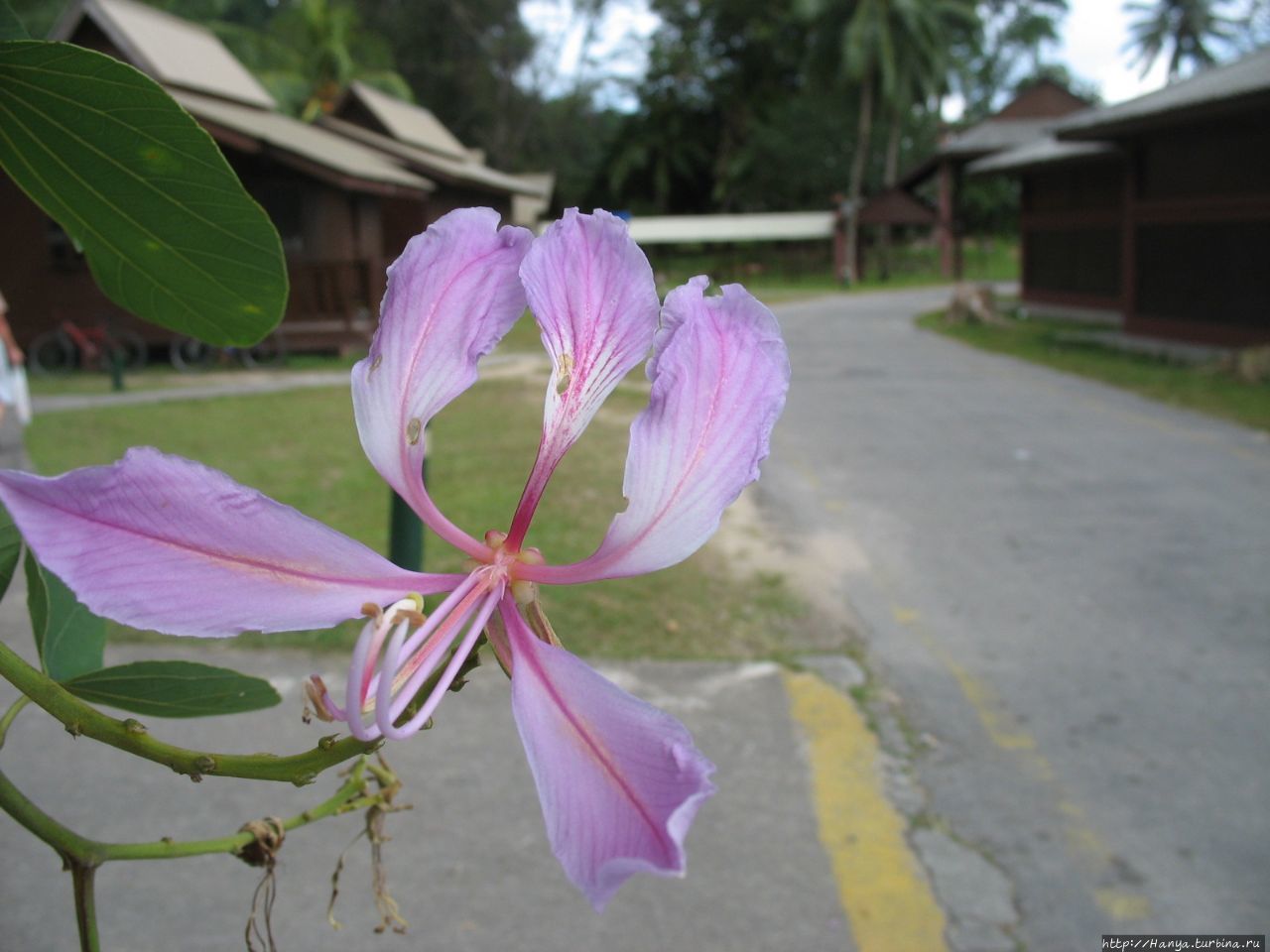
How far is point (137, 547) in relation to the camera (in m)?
0.40

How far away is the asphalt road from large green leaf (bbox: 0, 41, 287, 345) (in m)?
3.00

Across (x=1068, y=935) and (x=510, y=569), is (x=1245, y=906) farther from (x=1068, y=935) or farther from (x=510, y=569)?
(x=510, y=569)

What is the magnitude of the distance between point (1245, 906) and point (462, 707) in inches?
101

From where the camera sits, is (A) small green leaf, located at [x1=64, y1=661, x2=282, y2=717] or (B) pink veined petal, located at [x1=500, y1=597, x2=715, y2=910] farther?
(A) small green leaf, located at [x1=64, y1=661, x2=282, y2=717]

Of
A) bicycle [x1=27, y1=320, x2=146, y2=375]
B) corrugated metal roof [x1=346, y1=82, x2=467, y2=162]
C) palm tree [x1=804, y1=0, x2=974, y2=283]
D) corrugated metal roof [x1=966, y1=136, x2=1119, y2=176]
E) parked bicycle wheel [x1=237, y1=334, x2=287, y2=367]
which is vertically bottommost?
parked bicycle wheel [x1=237, y1=334, x2=287, y2=367]

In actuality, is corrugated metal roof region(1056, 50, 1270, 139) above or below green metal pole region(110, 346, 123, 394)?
above

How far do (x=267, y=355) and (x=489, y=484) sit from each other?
9210 mm

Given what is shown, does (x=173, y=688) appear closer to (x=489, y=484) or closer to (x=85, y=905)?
(x=85, y=905)

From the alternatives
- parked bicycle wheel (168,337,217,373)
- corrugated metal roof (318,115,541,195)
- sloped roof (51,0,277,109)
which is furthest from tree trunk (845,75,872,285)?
sloped roof (51,0,277,109)

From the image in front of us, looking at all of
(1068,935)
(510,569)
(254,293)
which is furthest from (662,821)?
(1068,935)

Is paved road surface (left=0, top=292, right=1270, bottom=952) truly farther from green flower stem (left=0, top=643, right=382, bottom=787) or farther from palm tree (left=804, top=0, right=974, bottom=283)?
palm tree (left=804, top=0, right=974, bottom=283)

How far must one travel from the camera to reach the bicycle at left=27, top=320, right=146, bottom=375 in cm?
1383

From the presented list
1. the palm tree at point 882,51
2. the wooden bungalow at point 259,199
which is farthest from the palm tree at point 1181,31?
the wooden bungalow at point 259,199

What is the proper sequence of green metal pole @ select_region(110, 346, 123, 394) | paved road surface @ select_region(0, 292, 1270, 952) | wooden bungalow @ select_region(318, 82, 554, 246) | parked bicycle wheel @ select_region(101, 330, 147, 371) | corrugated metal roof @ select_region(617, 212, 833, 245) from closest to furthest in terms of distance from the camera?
paved road surface @ select_region(0, 292, 1270, 952) < green metal pole @ select_region(110, 346, 123, 394) < parked bicycle wheel @ select_region(101, 330, 147, 371) < wooden bungalow @ select_region(318, 82, 554, 246) < corrugated metal roof @ select_region(617, 212, 833, 245)
